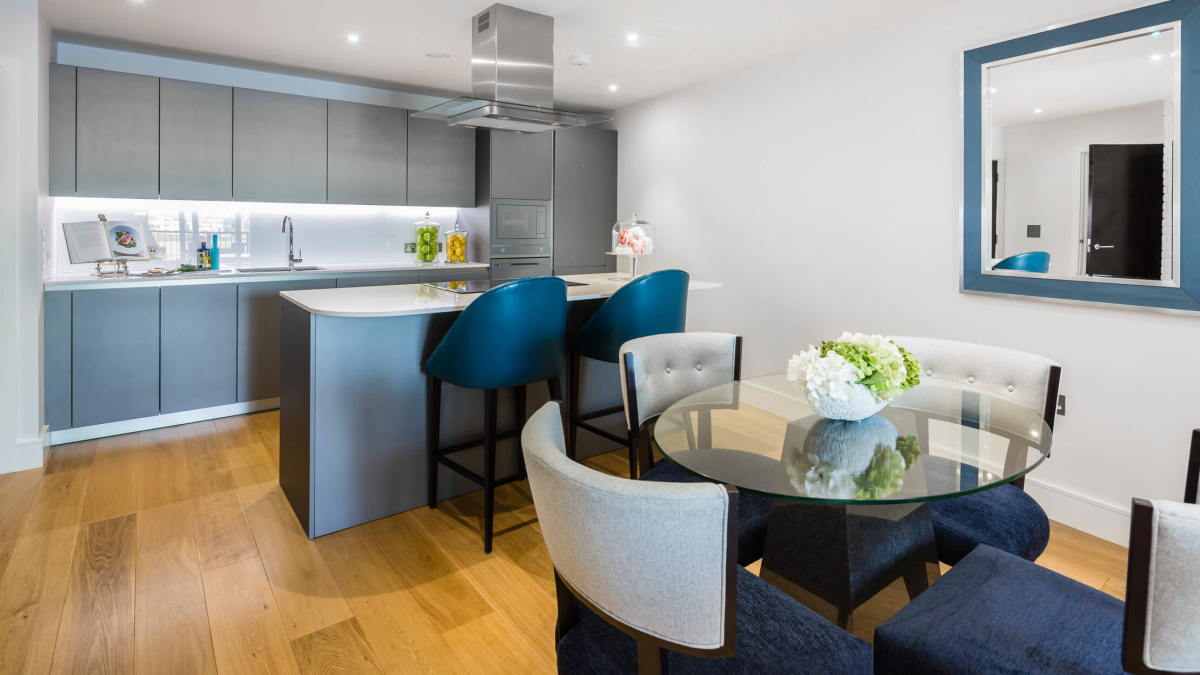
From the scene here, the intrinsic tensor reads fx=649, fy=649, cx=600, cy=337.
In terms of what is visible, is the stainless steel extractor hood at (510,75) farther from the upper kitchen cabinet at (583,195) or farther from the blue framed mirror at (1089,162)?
the upper kitchen cabinet at (583,195)

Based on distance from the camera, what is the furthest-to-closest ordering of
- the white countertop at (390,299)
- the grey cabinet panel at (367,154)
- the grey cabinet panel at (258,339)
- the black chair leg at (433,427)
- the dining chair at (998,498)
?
the grey cabinet panel at (367,154) → the grey cabinet panel at (258,339) → the black chair leg at (433,427) → the white countertop at (390,299) → the dining chair at (998,498)

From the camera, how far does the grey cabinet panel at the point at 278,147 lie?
167 inches

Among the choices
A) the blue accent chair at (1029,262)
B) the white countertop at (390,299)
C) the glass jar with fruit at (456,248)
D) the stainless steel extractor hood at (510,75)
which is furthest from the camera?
the glass jar with fruit at (456,248)

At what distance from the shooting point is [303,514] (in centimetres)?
259

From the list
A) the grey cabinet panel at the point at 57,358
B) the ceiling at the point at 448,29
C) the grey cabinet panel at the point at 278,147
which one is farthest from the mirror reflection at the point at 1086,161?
the grey cabinet panel at the point at 57,358

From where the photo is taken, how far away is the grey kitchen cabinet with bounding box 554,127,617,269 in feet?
18.4

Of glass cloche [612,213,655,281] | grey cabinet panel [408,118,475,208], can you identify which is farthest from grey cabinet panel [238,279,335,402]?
glass cloche [612,213,655,281]

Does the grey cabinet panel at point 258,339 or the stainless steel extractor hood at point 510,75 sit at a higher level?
the stainless steel extractor hood at point 510,75

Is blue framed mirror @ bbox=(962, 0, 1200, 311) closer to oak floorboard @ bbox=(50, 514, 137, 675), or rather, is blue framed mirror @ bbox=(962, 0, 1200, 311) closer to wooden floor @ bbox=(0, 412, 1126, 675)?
wooden floor @ bbox=(0, 412, 1126, 675)

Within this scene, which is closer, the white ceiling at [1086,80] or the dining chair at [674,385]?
the dining chair at [674,385]

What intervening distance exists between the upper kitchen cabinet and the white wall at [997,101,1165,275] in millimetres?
3449

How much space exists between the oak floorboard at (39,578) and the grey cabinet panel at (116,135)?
180 centimetres

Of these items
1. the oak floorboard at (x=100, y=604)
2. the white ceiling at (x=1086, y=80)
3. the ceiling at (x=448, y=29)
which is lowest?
the oak floorboard at (x=100, y=604)

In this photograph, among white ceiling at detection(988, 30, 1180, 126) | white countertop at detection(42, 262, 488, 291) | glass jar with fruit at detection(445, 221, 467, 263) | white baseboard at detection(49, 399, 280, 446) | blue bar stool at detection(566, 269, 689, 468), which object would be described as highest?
white ceiling at detection(988, 30, 1180, 126)
